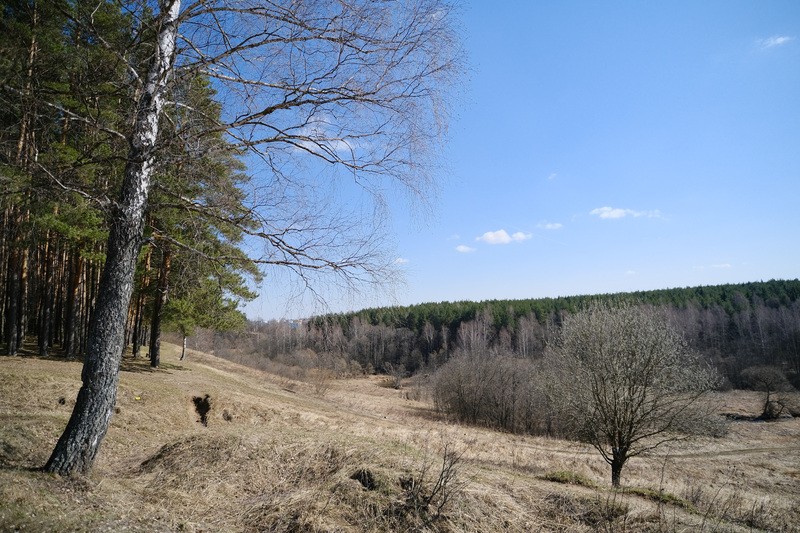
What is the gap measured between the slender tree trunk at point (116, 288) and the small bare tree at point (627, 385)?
12171 mm

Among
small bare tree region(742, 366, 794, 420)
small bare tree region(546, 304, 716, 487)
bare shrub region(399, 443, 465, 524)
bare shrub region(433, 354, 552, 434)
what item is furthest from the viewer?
small bare tree region(742, 366, 794, 420)


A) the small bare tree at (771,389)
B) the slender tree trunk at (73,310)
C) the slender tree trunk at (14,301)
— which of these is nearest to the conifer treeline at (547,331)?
the small bare tree at (771,389)

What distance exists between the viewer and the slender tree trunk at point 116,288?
4164 mm

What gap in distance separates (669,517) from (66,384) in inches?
520

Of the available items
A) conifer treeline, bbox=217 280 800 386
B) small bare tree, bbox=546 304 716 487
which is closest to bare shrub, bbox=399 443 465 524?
small bare tree, bbox=546 304 716 487

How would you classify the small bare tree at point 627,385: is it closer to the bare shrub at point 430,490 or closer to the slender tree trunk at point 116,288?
the bare shrub at point 430,490

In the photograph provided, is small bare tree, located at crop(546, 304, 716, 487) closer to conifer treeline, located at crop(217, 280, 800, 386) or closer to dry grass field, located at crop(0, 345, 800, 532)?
dry grass field, located at crop(0, 345, 800, 532)

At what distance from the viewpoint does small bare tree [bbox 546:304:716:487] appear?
481 inches

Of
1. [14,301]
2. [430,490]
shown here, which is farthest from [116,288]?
[14,301]

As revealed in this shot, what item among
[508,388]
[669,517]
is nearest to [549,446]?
[508,388]

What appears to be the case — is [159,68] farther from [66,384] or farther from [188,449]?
[66,384]

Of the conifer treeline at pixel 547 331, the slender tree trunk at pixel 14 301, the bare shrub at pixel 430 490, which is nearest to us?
the bare shrub at pixel 430 490

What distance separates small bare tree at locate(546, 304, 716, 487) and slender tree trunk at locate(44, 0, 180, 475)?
12.2 meters

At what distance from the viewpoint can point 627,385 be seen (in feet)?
40.4
